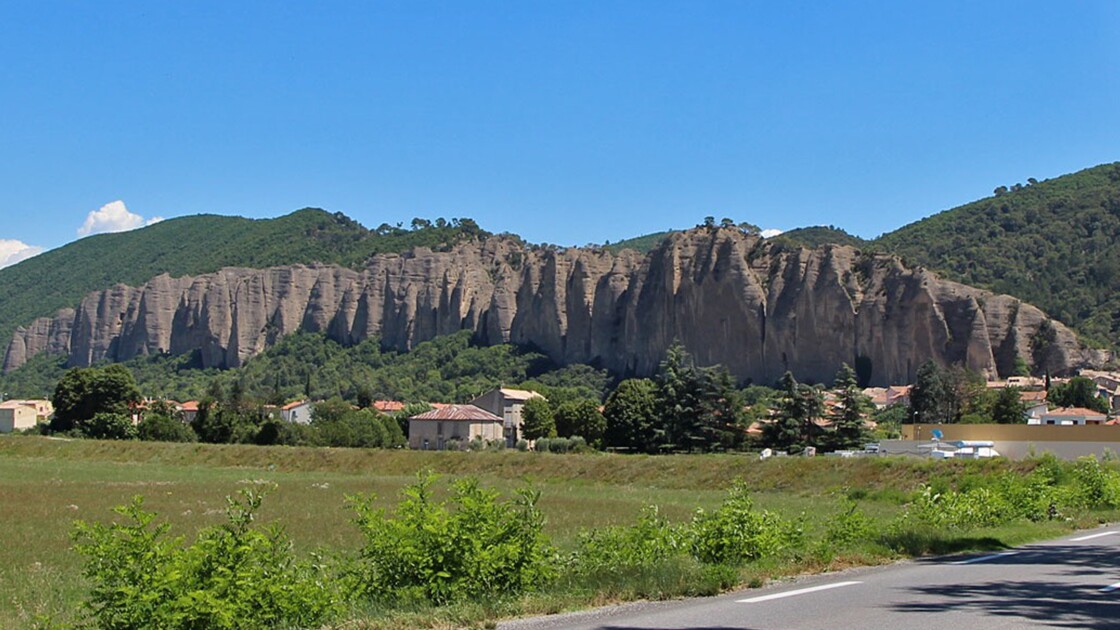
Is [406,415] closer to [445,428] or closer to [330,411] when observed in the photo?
[330,411]

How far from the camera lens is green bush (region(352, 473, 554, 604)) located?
1159 centimetres

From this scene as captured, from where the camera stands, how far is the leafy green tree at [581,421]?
95.1 meters

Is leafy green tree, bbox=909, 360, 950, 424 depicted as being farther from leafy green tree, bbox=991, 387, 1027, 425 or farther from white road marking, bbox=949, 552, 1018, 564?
white road marking, bbox=949, 552, 1018, 564

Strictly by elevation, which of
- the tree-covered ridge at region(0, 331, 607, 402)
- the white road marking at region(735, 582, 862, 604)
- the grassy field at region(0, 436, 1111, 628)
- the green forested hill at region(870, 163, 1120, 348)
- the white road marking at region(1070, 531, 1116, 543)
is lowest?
the grassy field at region(0, 436, 1111, 628)

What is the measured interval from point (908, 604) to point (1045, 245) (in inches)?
Answer: 5929

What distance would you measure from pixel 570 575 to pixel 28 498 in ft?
107

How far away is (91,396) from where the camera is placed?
96938 mm

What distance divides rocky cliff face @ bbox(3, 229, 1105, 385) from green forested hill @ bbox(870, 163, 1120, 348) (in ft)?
37.3

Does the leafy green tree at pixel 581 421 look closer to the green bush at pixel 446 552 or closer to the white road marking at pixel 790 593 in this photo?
the white road marking at pixel 790 593

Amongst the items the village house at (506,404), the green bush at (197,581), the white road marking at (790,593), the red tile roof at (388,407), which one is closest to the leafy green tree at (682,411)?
the village house at (506,404)

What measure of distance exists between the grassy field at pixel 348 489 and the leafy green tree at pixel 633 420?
19.8 metres

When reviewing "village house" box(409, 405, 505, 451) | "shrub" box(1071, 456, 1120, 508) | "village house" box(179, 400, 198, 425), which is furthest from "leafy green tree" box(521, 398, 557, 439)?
"shrub" box(1071, 456, 1120, 508)

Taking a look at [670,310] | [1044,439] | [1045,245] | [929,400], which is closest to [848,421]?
[1044,439]

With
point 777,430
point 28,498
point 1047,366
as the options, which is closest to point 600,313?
point 1047,366
